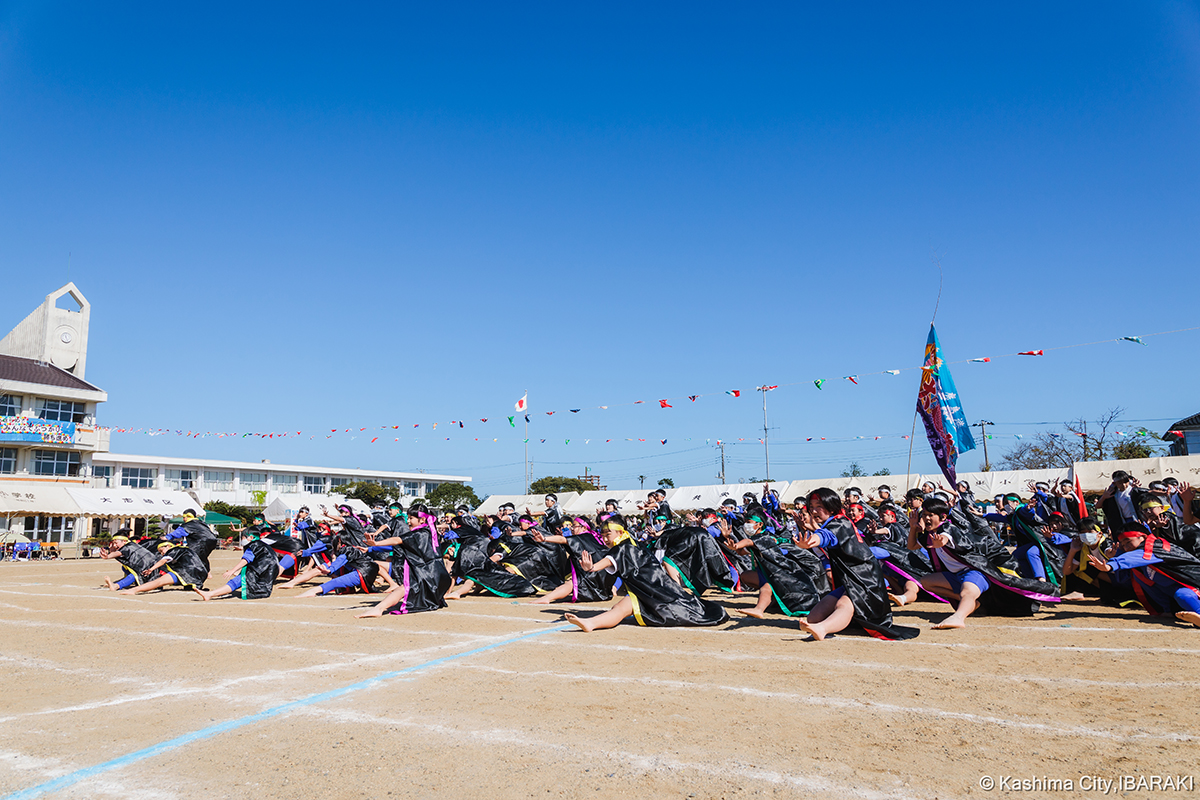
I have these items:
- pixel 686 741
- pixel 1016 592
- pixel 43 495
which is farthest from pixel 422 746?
pixel 43 495

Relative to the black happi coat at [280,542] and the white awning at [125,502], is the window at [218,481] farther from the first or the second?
the black happi coat at [280,542]

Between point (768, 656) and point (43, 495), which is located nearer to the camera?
point (768, 656)

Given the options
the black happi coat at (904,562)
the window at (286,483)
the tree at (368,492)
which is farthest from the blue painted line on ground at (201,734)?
the window at (286,483)

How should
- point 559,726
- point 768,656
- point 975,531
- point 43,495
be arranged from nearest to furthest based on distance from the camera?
point 559,726 < point 768,656 < point 975,531 < point 43,495

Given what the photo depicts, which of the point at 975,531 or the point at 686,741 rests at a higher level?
the point at 975,531

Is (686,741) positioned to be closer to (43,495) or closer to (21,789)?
(21,789)

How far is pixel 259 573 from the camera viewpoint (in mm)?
13242

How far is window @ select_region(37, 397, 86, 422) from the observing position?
41875 mm

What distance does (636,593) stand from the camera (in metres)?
8.50

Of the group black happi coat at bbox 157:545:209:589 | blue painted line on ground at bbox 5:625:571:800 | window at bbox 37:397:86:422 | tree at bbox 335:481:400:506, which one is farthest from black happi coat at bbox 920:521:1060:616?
tree at bbox 335:481:400:506

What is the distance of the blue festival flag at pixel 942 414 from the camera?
466 inches

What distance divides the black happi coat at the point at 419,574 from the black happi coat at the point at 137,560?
670cm

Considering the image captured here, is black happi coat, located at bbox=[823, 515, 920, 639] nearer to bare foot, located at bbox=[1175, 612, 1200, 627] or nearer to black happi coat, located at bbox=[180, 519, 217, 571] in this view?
bare foot, located at bbox=[1175, 612, 1200, 627]

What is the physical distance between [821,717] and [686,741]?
3.03ft
